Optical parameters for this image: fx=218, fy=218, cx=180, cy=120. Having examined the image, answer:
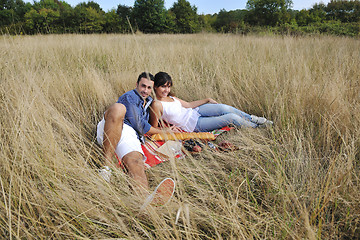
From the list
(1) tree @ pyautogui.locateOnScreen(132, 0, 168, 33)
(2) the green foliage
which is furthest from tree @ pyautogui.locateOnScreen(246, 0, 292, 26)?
(1) tree @ pyautogui.locateOnScreen(132, 0, 168, 33)

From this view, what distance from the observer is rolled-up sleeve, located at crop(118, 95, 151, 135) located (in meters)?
2.42

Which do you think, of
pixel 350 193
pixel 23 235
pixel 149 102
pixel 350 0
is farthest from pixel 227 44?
pixel 350 0

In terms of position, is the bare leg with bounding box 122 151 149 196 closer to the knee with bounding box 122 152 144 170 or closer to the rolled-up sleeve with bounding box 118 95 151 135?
the knee with bounding box 122 152 144 170

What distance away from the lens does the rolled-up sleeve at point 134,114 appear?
7.95ft

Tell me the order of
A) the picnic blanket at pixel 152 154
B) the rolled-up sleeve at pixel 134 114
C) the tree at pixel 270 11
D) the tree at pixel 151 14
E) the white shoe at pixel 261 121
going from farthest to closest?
the tree at pixel 270 11
the tree at pixel 151 14
the white shoe at pixel 261 121
the rolled-up sleeve at pixel 134 114
the picnic blanket at pixel 152 154

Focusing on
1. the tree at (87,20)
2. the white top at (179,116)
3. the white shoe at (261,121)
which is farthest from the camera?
the tree at (87,20)

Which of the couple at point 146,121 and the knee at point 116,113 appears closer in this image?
the couple at point 146,121

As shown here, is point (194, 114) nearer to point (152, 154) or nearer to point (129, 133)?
point (152, 154)

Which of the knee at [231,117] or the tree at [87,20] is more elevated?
the tree at [87,20]

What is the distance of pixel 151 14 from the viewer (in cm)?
2200

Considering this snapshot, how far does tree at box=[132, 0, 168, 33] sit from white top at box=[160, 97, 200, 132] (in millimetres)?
21278

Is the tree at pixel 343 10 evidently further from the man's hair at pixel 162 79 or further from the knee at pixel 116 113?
the knee at pixel 116 113

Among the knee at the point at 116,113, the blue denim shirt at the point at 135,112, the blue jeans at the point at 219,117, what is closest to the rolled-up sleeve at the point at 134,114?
the blue denim shirt at the point at 135,112

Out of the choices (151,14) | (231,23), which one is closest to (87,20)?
(231,23)
